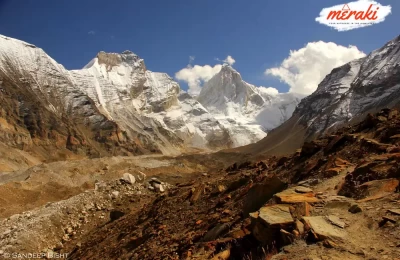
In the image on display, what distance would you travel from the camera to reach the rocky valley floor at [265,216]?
6773mm

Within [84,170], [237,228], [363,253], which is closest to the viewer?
[363,253]

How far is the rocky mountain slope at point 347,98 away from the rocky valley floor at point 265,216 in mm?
106258

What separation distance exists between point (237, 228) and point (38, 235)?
12423 mm

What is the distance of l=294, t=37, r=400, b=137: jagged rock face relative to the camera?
125 m

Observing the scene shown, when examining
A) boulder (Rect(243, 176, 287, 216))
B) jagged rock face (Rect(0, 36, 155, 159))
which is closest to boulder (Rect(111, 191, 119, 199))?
boulder (Rect(243, 176, 287, 216))

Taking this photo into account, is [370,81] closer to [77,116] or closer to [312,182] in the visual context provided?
[77,116]

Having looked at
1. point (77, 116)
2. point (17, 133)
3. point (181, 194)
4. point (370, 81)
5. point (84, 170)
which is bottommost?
point (181, 194)

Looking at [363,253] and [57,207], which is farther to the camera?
[57,207]

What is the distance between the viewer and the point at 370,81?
13500 cm

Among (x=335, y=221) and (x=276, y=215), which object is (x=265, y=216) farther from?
(x=335, y=221)

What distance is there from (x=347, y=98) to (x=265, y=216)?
472 feet

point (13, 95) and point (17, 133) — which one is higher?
point (13, 95)

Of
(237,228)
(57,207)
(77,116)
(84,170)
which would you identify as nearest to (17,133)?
(77,116)

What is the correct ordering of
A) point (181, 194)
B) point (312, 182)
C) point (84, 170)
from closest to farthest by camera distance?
point (312, 182) < point (181, 194) < point (84, 170)
